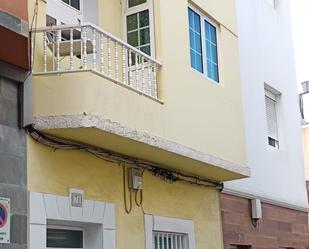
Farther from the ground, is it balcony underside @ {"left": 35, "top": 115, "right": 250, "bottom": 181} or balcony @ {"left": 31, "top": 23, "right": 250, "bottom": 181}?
balcony @ {"left": 31, "top": 23, "right": 250, "bottom": 181}

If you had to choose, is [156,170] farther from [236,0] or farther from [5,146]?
[236,0]

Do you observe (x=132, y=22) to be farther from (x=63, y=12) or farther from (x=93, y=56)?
(x=93, y=56)

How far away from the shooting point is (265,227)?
13.0 meters

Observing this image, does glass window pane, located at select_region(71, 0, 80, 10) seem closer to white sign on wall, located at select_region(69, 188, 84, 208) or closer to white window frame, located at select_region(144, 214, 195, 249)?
A: white sign on wall, located at select_region(69, 188, 84, 208)

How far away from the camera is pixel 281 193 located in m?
13.9

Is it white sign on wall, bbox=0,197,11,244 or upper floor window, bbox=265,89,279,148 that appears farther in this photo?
upper floor window, bbox=265,89,279,148

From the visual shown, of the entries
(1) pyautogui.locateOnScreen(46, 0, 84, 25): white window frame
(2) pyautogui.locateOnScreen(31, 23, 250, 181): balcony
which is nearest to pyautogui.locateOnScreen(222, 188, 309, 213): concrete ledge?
(2) pyautogui.locateOnScreen(31, 23, 250, 181): balcony

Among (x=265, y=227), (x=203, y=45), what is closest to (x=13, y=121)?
(x=203, y=45)

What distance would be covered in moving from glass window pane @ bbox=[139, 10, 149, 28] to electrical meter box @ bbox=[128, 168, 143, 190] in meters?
2.08

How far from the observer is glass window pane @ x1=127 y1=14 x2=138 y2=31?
9414mm

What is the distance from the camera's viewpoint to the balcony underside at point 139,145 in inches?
A: 289

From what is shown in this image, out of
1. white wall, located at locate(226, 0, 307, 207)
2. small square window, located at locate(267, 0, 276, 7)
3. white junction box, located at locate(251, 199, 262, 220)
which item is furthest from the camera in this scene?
small square window, located at locate(267, 0, 276, 7)

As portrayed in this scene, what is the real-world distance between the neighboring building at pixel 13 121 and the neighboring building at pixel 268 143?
525 centimetres

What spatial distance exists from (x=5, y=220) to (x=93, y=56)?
2202 millimetres
